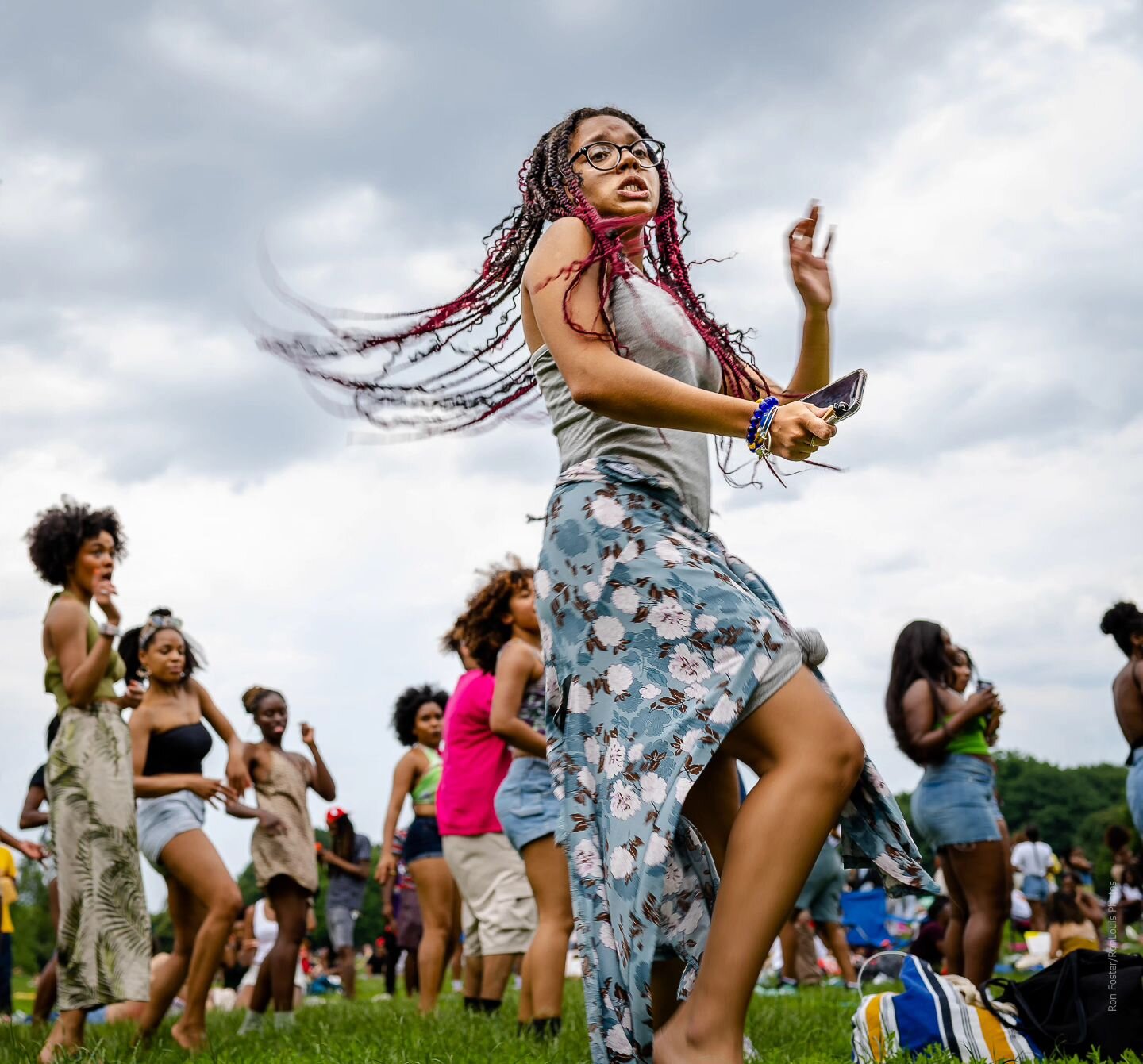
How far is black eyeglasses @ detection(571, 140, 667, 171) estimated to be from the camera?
306 centimetres

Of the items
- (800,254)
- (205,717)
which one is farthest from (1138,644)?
(205,717)

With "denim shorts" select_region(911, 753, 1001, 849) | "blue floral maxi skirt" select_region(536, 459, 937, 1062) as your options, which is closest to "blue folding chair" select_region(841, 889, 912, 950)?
"denim shorts" select_region(911, 753, 1001, 849)

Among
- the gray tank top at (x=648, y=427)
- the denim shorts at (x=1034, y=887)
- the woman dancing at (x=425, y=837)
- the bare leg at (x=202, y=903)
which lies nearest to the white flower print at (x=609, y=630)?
the gray tank top at (x=648, y=427)

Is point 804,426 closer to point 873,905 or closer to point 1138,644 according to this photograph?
point 1138,644

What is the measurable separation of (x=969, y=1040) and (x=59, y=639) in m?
3.98

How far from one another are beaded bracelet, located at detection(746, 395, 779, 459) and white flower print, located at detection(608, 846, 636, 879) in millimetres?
838

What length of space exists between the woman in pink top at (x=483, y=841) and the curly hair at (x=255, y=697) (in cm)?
259

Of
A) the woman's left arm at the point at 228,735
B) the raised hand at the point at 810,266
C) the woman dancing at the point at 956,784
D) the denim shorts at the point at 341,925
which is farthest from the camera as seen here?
the denim shorts at the point at 341,925

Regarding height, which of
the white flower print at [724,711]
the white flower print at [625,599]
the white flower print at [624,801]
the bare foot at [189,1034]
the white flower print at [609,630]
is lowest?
the bare foot at [189,1034]

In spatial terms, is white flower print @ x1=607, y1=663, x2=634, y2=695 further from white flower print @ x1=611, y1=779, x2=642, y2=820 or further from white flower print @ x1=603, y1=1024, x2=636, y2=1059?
white flower print @ x1=603, y1=1024, x2=636, y2=1059

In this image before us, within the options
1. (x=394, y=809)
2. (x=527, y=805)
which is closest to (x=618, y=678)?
(x=527, y=805)

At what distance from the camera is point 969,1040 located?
12.7 feet

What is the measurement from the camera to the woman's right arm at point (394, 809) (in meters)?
9.20

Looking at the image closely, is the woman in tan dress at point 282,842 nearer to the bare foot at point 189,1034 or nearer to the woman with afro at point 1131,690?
the bare foot at point 189,1034
